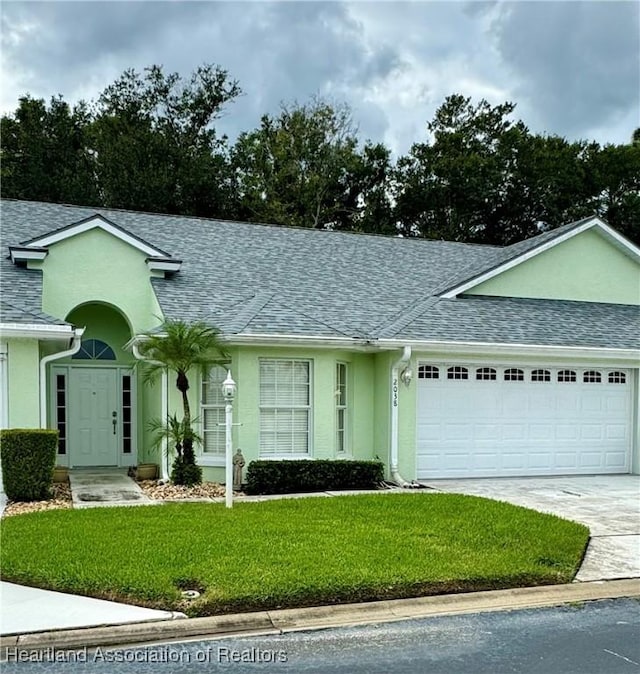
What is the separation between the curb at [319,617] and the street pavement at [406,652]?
0.12 meters

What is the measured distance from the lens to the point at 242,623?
555 cm

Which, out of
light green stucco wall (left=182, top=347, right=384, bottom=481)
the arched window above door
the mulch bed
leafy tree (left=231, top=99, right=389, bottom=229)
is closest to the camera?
the mulch bed

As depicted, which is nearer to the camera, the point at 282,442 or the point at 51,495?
the point at 51,495

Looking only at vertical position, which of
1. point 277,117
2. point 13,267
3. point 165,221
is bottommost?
point 13,267

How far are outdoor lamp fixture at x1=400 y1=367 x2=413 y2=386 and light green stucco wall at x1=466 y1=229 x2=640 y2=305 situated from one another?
3689 millimetres

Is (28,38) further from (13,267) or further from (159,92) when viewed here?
(159,92)

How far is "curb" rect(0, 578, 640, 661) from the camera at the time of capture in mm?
5184

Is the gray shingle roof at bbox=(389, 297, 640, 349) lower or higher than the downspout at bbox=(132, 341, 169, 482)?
higher

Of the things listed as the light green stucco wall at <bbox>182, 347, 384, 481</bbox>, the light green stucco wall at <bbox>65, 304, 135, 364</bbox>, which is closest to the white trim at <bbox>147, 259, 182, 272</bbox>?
A: the light green stucco wall at <bbox>65, 304, 135, 364</bbox>

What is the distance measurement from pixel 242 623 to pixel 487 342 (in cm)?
925

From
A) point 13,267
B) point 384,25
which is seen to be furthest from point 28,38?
point 384,25

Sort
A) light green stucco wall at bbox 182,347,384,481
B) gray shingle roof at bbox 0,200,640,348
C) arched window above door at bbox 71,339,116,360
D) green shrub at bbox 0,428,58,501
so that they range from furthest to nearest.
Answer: arched window above door at bbox 71,339,116,360, gray shingle roof at bbox 0,200,640,348, light green stucco wall at bbox 182,347,384,481, green shrub at bbox 0,428,58,501

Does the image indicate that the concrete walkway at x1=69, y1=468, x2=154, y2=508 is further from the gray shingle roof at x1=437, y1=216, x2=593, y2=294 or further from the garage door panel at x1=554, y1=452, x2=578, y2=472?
the garage door panel at x1=554, y1=452, x2=578, y2=472

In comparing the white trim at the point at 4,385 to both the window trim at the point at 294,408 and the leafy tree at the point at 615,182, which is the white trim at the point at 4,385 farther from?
the leafy tree at the point at 615,182
